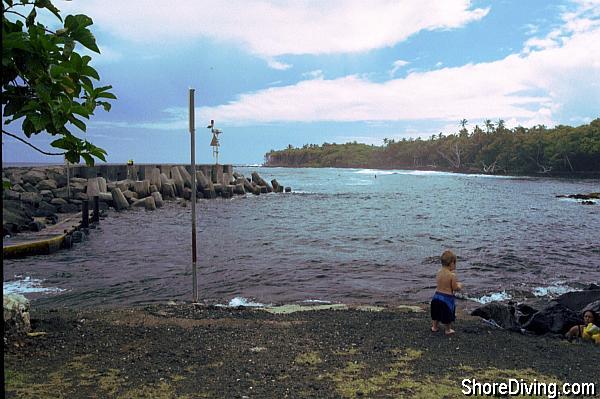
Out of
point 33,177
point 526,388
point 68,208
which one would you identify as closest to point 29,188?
point 33,177

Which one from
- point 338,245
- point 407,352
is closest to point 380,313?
point 407,352

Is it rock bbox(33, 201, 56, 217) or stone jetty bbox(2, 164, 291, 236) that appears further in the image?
rock bbox(33, 201, 56, 217)

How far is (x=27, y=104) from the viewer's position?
9.52 feet

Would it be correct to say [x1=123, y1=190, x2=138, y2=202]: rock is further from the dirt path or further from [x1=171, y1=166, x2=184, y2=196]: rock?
the dirt path

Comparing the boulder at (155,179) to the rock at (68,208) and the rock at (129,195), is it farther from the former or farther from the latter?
the rock at (68,208)

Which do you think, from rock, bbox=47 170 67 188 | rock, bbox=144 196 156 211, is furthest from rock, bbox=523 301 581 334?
rock, bbox=47 170 67 188

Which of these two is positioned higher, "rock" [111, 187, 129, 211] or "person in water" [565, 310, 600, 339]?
"rock" [111, 187, 129, 211]

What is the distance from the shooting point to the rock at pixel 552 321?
7.21 meters

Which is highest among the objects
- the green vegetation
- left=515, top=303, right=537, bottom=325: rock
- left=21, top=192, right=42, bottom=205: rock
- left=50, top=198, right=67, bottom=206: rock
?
the green vegetation

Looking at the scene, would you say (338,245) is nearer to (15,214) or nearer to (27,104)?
(15,214)

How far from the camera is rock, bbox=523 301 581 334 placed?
23.7 ft

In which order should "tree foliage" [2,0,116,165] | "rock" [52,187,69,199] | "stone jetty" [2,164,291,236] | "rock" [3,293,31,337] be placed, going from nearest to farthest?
"tree foliage" [2,0,116,165] < "rock" [3,293,31,337] < "stone jetty" [2,164,291,236] < "rock" [52,187,69,199]

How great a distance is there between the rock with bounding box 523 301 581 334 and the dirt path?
0.46 meters

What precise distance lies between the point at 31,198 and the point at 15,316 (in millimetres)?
21935
